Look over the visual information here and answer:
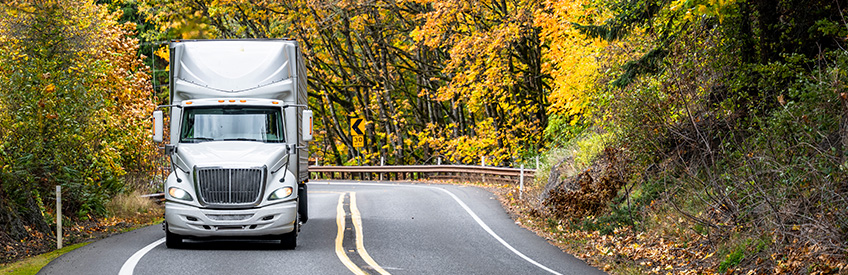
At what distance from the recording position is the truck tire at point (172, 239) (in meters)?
11.9

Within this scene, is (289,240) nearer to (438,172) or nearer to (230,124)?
(230,124)

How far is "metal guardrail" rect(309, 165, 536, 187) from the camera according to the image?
29.0 m

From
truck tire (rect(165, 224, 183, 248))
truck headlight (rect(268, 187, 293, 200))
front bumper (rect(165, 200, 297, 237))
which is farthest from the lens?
truck headlight (rect(268, 187, 293, 200))

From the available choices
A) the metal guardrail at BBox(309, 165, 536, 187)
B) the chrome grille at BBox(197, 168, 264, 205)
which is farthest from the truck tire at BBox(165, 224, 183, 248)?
the metal guardrail at BBox(309, 165, 536, 187)

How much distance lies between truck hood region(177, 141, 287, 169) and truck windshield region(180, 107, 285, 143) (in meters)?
0.16

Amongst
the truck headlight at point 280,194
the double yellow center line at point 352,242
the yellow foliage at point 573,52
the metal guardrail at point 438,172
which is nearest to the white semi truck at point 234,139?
the truck headlight at point 280,194

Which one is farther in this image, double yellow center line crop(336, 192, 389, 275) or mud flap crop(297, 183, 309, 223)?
mud flap crop(297, 183, 309, 223)

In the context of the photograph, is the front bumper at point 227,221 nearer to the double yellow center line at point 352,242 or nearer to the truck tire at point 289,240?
the truck tire at point 289,240

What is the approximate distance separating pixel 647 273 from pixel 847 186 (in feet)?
9.75

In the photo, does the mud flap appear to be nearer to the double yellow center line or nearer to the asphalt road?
the asphalt road

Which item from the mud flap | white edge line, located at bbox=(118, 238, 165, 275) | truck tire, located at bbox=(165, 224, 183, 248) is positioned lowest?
white edge line, located at bbox=(118, 238, 165, 275)

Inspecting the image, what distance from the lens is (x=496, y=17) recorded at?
95.3 feet

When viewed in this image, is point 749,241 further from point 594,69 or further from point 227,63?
point 594,69

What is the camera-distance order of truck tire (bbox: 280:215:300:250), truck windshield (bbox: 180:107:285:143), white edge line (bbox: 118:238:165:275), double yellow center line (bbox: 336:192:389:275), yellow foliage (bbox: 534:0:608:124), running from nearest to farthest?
1. white edge line (bbox: 118:238:165:275)
2. double yellow center line (bbox: 336:192:389:275)
3. truck tire (bbox: 280:215:300:250)
4. truck windshield (bbox: 180:107:285:143)
5. yellow foliage (bbox: 534:0:608:124)
